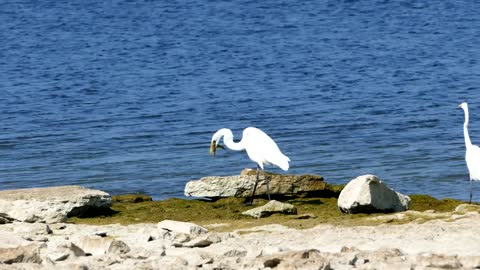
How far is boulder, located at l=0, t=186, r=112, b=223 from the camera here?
11.1m

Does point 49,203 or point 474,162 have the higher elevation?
point 49,203

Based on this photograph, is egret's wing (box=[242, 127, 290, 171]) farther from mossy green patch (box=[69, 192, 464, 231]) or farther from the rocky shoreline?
the rocky shoreline

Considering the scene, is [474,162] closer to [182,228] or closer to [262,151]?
[262,151]

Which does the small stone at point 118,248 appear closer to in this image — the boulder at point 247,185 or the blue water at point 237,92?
the boulder at point 247,185

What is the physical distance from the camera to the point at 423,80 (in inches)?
942

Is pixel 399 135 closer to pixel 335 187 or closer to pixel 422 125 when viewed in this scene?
pixel 422 125

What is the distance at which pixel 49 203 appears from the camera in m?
11.3

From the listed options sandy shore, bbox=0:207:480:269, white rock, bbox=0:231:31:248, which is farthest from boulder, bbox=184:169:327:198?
white rock, bbox=0:231:31:248

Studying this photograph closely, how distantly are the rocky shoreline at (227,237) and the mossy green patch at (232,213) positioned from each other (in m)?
0.01

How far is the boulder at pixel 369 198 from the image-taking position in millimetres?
11109

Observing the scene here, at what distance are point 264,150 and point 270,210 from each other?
1.73 m

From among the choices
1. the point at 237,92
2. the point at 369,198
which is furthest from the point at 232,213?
the point at 237,92

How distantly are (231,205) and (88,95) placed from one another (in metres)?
11.4

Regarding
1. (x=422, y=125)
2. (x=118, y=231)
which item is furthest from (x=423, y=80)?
(x=118, y=231)
